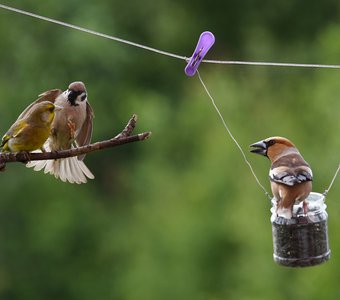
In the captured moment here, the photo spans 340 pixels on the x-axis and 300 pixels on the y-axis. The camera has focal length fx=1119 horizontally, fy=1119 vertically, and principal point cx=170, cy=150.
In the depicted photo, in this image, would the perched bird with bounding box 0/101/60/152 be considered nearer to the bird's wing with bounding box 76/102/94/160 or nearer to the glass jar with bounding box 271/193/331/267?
the bird's wing with bounding box 76/102/94/160

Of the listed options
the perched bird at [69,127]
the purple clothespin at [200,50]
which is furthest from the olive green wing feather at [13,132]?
the purple clothespin at [200,50]

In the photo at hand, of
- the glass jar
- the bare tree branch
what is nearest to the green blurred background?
the glass jar

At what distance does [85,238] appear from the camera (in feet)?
74.9

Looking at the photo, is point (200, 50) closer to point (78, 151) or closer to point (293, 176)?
point (293, 176)

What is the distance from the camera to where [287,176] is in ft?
15.6

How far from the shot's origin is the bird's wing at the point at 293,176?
4.72 metres

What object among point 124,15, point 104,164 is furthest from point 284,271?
point 124,15

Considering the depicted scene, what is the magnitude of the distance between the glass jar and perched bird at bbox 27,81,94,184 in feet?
2.95

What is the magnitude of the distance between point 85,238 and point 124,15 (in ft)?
21.1

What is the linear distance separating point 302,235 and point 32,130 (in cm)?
130

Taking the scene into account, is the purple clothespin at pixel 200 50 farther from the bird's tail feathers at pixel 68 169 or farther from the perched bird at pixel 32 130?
the bird's tail feathers at pixel 68 169

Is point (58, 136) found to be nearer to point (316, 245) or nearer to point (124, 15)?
point (316, 245)

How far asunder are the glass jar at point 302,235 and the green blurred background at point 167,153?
7.87 m

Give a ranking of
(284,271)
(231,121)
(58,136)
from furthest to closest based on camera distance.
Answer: (231,121) < (284,271) < (58,136)
